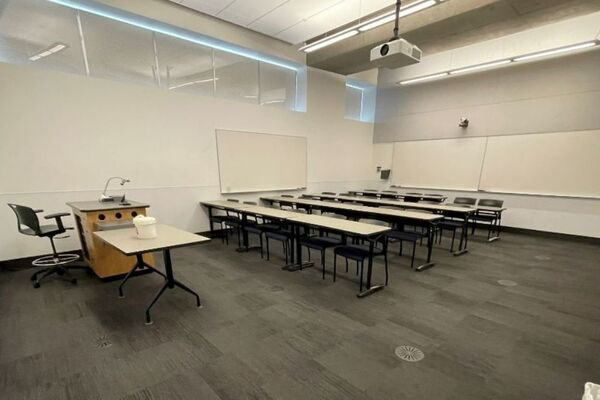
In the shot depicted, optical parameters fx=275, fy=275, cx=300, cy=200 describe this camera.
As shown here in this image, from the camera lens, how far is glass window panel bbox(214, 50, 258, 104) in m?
5.67

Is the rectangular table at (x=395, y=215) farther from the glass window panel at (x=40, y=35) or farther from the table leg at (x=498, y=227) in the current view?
the glass window panel at (x=40, y=35)

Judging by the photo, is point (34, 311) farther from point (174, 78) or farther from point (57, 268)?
point (174, 78)

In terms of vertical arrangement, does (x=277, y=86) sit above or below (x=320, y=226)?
above

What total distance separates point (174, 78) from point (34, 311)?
4113 millimetres

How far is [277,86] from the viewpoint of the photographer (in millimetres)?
6629

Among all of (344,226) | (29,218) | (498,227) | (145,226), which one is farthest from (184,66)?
(498,227)

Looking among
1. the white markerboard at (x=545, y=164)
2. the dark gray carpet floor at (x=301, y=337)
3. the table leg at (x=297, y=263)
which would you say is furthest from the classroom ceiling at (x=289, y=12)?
the dark gray carpet floor at (x=301, y=337)

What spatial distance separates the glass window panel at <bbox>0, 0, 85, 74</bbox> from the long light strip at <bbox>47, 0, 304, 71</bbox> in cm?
20

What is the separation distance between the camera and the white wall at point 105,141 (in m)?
3.81

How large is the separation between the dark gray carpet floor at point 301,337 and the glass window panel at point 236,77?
12.6 ft

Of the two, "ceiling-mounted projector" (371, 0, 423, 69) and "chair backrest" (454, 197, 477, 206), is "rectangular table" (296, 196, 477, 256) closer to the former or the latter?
"chair backrest" (454, 197, 477, 206)

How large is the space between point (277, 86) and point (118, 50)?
323cm

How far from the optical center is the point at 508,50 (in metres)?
5.96

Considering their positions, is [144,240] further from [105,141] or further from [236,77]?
[236,77]
